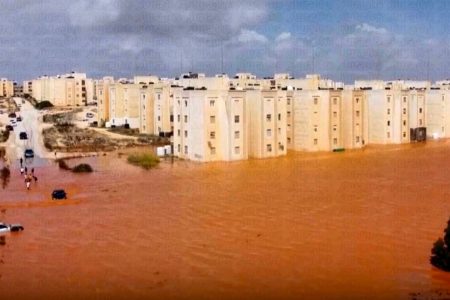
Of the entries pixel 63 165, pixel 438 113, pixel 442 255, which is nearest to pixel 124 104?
pixel 63 165

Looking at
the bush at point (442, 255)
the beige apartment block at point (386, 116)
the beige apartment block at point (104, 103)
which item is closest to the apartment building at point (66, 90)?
the beige apartment block at point (104, 103)

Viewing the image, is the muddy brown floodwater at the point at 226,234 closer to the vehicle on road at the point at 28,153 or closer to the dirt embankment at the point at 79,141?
the vehicle on road at the point at 28,153

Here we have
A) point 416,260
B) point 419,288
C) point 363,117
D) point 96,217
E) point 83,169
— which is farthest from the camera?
point 363,117

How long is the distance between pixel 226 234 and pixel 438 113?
3496 centimetres

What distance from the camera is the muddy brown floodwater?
43.5 ft

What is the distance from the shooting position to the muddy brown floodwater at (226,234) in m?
13.3

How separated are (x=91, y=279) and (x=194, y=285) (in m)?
2.20

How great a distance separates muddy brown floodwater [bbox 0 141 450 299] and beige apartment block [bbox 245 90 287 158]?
15.2 feet

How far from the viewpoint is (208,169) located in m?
31.1

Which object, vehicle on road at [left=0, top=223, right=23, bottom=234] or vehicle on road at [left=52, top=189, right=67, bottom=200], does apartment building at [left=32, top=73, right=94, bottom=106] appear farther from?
vehicle on road at [left=0, top=223, right=23, bottom=234]

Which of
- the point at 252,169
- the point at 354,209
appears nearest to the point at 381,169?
the point at 252,169

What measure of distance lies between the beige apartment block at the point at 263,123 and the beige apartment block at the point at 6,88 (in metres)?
97.9

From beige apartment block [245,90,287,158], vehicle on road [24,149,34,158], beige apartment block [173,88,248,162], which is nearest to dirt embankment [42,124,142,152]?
vehicle on road [24,149,34,158]

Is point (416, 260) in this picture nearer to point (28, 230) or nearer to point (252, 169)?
point (28, 230)
